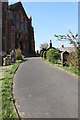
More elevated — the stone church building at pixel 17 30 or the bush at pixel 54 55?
the stone church building at pixel 17 30

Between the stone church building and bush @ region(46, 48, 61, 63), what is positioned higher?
the stone church building

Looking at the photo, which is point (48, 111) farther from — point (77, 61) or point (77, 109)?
point (77, 61)

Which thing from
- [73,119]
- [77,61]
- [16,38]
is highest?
[16,38]

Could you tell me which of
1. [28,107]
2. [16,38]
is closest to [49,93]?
[28,107]

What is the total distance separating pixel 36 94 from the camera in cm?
686

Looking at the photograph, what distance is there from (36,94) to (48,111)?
72.3 inches

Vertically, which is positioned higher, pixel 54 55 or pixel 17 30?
pixel 17 30

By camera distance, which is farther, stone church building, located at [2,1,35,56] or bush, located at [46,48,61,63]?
stone church building, located at [2,1,35,56]

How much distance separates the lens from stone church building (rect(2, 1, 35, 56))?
4716 centimetres

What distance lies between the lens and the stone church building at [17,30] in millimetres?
47156

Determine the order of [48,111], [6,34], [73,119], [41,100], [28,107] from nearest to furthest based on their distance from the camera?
[73,119], [48,111], [28,107], [41,100], [6,34]

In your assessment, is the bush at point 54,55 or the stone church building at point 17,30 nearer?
the bush at point 54,55

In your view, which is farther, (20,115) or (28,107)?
(28,107)

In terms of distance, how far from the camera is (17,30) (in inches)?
2138
